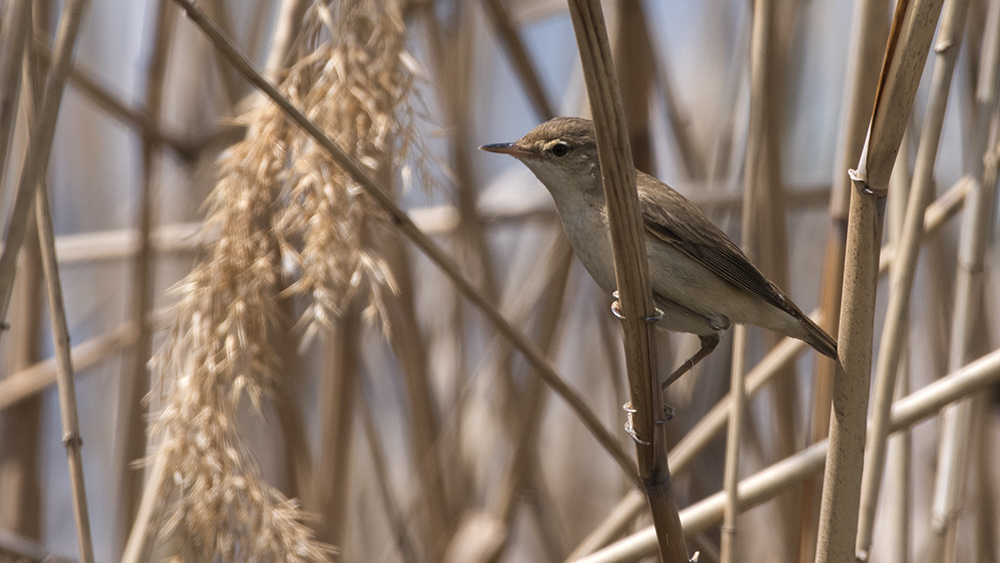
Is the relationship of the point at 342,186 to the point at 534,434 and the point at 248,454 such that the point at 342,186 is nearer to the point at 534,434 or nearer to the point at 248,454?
the point at 248,454

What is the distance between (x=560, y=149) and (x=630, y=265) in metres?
0.85

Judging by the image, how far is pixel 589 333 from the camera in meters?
3.74

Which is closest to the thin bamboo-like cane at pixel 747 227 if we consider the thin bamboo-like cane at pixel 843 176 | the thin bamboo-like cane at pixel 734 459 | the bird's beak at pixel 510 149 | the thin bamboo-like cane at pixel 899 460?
the thin bamboo-like cane at pixel 734 459

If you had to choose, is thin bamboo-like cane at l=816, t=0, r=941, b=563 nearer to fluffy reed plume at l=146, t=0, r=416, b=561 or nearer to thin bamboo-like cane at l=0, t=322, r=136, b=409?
fluffy reed plume at l=146, t=0, r=416, b=561

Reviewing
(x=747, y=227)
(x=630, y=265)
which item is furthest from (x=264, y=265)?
(x=747, y=227)

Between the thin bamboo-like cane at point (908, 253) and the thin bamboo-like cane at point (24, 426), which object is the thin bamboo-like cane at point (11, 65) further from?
the thin bamboo-like cane at point (908, 253)

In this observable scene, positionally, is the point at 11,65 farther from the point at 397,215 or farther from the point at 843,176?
the point at 843,176

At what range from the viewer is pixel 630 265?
1.22m

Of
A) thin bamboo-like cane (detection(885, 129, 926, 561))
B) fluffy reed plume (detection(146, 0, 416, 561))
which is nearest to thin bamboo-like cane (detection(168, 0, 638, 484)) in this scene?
fluffy reed plume (detection(146, 0, 416, 561))

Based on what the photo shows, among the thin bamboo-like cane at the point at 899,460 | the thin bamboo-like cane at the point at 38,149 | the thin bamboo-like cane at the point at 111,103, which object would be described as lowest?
the thin bamboo-like cane at the point at 899,460

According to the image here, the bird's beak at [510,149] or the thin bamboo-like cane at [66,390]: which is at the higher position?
the bird's beak at [510,149]

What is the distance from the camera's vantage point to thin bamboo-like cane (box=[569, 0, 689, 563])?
1.05 meters

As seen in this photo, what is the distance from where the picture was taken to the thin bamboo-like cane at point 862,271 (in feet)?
3.71

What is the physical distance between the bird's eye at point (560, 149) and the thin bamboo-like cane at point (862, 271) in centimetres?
88
